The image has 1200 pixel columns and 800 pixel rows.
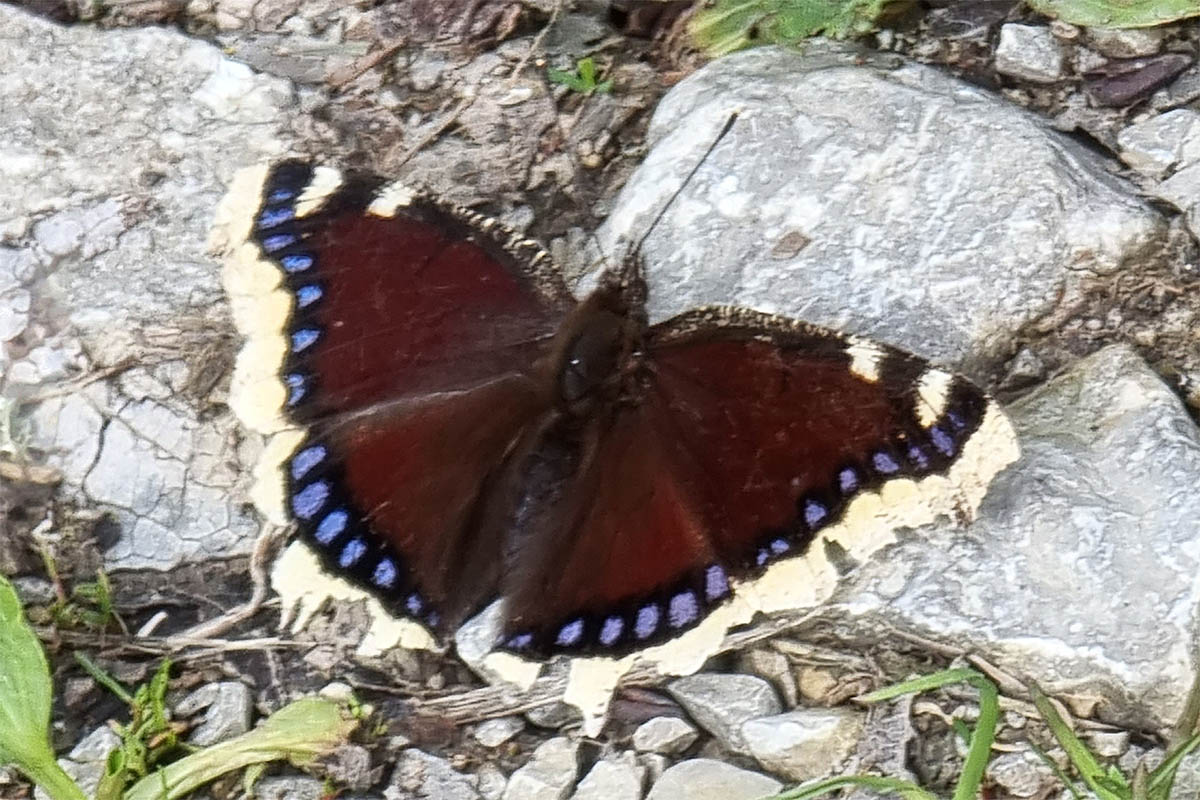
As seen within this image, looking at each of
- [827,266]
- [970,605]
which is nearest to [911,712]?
[970,605]

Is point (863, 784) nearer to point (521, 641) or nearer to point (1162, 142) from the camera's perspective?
point (521, 641)

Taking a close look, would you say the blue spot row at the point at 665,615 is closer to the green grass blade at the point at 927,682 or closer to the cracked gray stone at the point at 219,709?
the green grass blade at the point at 927,682

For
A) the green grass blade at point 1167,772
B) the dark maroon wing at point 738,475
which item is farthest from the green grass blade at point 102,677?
the green grass blade at point 1167,772

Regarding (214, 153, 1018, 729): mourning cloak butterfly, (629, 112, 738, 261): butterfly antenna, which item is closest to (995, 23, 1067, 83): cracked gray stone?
(629, 112, 738, 261): butterfly antenna

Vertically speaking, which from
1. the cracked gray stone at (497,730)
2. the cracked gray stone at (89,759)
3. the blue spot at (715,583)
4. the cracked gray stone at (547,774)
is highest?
the blue spot at (715,583)

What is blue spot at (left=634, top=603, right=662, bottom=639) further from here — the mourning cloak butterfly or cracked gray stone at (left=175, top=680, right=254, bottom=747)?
cracked gray stone at (left=175, top=680, right=254, bottom=747)

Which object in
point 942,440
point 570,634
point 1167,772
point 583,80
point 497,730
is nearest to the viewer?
point 1167,772

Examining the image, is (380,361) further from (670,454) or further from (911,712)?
(911,712)

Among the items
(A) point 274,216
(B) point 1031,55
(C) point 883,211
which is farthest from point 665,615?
(B) point 1031,55
